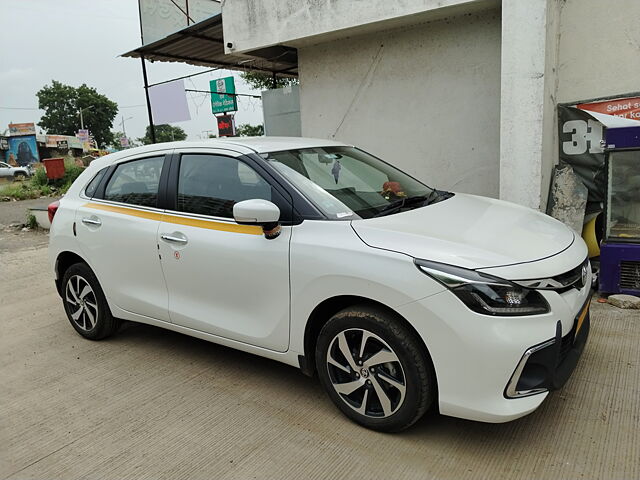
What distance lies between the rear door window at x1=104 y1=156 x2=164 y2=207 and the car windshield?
100 centimetres

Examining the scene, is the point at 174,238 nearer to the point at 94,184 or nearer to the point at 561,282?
the point at 94,184

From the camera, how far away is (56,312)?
5.26 m

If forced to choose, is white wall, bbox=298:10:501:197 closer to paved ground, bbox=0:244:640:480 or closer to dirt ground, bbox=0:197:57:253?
paved ground, bbox=0:244:640:480

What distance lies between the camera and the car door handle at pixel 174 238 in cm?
340

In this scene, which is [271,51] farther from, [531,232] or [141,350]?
[531,232]

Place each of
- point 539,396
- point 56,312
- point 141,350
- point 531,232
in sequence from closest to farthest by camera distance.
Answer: point 539,396, point 531,232, point 141,350, point 56,312

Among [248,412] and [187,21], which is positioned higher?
[187,21]

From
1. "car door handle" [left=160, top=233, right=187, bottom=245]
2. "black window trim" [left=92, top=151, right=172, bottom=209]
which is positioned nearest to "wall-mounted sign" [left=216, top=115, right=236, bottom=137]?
"black window trim" [left=92, top=151, right=172, bottom=209]

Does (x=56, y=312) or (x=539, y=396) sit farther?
(x=56, y=312)

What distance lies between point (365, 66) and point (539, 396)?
5525 millimetres

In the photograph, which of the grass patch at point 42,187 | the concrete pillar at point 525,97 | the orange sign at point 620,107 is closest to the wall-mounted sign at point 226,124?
the grass patch at point 42,187

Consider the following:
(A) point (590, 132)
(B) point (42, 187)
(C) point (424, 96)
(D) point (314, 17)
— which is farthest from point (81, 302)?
(B) point (42, 187)

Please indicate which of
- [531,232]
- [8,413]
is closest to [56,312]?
[8,413]

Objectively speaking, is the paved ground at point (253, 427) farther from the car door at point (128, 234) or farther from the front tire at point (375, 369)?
the car door at point (128, 234)
